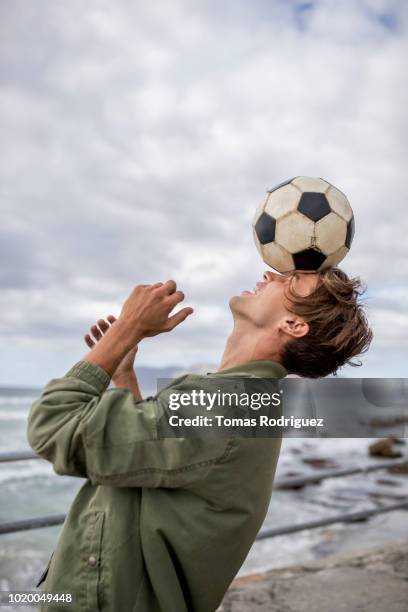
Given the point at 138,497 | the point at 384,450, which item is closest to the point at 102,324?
the point at 138,497

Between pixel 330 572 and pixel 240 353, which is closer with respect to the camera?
pixel 240 353

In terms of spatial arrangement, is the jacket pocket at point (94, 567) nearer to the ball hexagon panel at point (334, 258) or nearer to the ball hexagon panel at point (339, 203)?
the ball hexagon panel at point (334, 258)

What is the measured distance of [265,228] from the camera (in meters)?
2.16

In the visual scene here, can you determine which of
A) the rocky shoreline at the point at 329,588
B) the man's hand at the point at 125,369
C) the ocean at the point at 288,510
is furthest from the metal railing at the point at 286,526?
the ocean at the point at 288,510

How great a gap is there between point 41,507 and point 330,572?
8175 millimetres

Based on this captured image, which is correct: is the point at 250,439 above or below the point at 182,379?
below

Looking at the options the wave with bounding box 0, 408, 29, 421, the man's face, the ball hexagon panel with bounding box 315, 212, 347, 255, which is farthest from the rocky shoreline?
the wave with bounding box 0, 408, 29, 421

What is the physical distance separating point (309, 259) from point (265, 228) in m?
0.23

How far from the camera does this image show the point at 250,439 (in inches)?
61.7

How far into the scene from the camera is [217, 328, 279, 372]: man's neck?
186 centimetres

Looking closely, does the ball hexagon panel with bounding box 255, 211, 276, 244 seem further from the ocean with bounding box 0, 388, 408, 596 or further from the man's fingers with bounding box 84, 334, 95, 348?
the ocean with bounding box 0, 388, 408, 596

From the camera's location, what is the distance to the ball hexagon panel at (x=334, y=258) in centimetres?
202

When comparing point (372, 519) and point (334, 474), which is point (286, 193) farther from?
point (372, 519)

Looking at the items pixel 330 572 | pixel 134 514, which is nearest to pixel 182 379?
pixel 134 514
